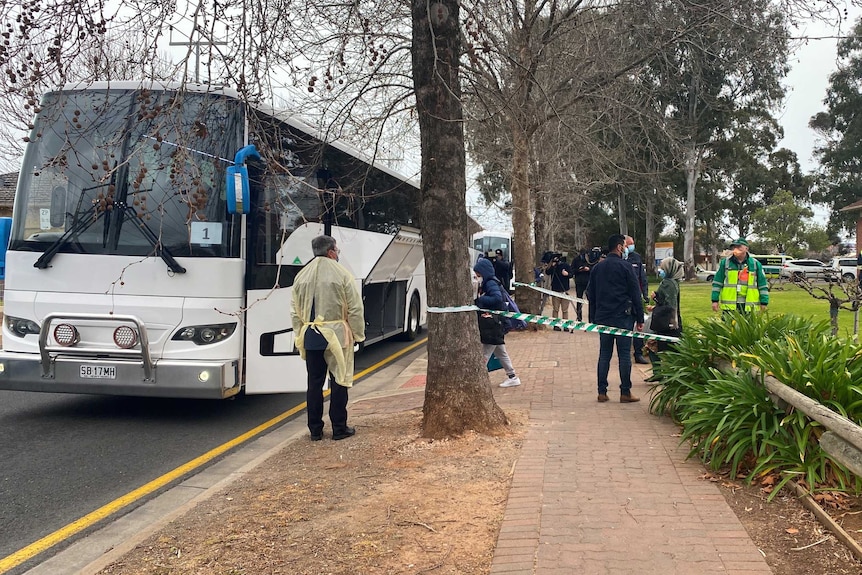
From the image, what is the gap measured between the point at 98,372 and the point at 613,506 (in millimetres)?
4959

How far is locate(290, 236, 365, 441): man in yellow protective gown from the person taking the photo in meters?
6.15

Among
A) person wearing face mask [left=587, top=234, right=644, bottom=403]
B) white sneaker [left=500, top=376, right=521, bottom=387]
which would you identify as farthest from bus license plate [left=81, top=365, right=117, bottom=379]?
person wearing face mask [left=587, top=234, right=644, bottom=403]

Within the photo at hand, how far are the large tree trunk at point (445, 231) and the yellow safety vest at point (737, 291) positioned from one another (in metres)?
4.46

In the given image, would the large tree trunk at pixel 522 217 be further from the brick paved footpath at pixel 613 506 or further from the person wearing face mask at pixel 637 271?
the brick paved footpath at pixel 613 506

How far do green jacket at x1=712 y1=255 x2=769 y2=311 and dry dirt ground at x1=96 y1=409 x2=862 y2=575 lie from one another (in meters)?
4.75

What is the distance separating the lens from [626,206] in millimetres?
51781

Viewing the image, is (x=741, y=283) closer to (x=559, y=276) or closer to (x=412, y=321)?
(x=412, y=321)

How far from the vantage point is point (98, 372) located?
21.6 feet

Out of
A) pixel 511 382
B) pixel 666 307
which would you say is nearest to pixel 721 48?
pixel 666 307

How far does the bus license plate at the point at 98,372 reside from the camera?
259 inches

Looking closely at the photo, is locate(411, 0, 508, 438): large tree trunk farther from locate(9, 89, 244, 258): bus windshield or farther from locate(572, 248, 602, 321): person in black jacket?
locate(572, 248, 602, 321): person in black jacket

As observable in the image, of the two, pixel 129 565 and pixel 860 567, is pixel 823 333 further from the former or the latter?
pixel 129 565

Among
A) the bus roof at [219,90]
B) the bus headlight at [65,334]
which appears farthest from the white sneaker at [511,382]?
the bus headlight at [65,334]

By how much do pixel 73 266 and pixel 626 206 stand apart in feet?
161
